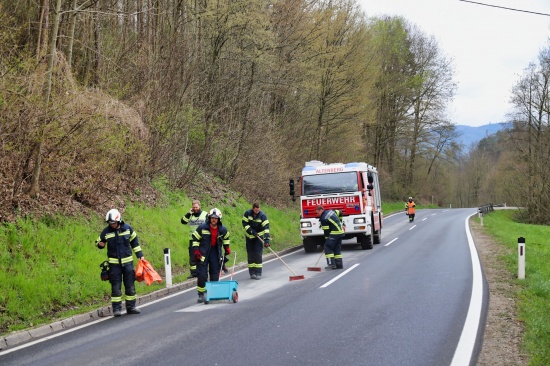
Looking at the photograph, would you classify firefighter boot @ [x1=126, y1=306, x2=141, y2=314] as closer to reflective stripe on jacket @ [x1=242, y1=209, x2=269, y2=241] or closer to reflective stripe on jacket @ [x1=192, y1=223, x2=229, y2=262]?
reflective stripe on jacket @ [x1=192, y1=223, x2=229, y2=262]

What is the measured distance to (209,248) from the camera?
10258 millimetres

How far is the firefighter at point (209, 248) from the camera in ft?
33.3

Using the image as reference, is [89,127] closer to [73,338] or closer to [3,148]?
[3,148]

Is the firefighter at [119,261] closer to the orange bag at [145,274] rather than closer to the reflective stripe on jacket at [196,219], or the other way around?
the orange bag at [145,274]

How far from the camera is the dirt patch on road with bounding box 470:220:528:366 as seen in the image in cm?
593

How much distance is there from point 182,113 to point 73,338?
12.4 meters

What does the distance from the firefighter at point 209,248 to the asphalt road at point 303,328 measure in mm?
554

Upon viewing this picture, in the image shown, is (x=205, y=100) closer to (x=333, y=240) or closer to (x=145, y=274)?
(x=333, y=240)

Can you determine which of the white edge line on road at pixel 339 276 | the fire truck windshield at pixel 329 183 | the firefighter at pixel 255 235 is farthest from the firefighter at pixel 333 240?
the fire truck windshield at pixel 329 183

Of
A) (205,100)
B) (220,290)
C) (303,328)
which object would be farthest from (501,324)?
(205,100)

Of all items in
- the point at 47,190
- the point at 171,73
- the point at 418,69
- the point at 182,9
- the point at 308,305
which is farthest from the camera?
the point at 418,69

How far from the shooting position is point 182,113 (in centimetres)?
1914

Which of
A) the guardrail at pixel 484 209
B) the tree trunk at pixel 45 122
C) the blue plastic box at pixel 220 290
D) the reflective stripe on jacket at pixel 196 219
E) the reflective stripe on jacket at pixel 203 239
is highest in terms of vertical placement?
the tree trunk at pixel 45 122

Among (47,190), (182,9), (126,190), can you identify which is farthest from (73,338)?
(182,9)
